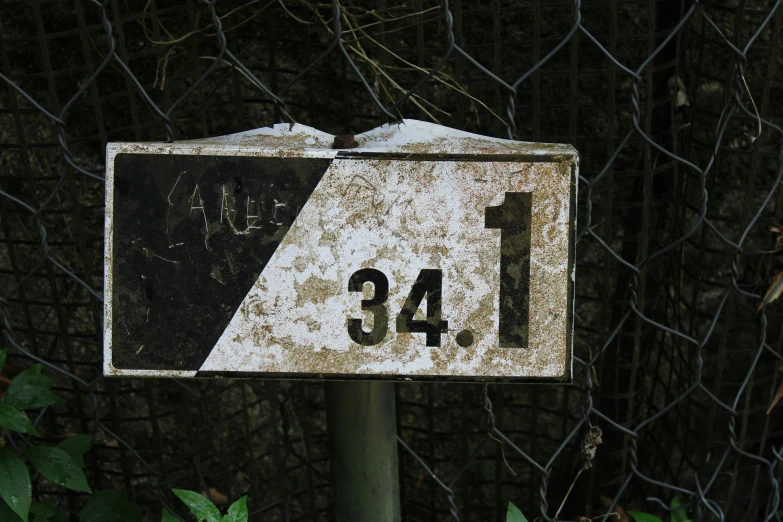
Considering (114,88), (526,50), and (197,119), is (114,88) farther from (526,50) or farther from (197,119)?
(526,50)

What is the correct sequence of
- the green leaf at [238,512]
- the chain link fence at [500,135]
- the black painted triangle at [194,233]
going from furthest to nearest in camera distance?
the chain link fence at [500,135], the green leaf at [238,512], the black painted triangle at [194,233]

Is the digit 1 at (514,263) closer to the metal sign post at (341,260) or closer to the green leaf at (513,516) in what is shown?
the metal sign post at (341,260)

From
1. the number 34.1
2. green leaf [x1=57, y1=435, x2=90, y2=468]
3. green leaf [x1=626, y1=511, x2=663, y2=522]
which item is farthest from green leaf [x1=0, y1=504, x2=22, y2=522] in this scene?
green leaf [x1=626, y1=511, x2=663, y2=522]

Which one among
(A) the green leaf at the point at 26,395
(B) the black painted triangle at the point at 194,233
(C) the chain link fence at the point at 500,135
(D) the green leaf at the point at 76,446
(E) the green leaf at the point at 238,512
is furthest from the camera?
(C) the chain link fence at the point at 500,135

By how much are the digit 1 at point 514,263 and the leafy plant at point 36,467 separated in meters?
0.64

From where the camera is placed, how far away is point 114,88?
137 centimetres

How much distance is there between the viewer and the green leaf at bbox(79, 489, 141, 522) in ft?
3.77

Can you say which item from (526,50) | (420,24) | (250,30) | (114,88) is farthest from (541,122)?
(114,88)

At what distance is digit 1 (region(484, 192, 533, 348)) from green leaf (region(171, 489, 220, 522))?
44 centimetres

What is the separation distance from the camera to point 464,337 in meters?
0.78

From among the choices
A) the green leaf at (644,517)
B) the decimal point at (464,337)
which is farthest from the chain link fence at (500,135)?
the decimal point at (464,337)

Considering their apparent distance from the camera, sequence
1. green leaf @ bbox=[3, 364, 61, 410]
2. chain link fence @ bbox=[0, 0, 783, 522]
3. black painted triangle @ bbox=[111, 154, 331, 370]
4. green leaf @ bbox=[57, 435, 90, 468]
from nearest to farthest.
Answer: black painted triangle @ bbox=[111, 154, 331, 370], green leaf @ bbox=[3, 364, 61, 410], green leaf @ bbox=[57, 435, 90, 468], chain link fence @ bbox=[0, 0, 783, 522]

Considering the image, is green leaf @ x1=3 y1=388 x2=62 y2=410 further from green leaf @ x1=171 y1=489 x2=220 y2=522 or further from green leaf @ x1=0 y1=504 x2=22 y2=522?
green leaf @ x1=171 y1=489 x2=220 y2=522

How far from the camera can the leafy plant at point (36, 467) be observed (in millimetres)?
966
